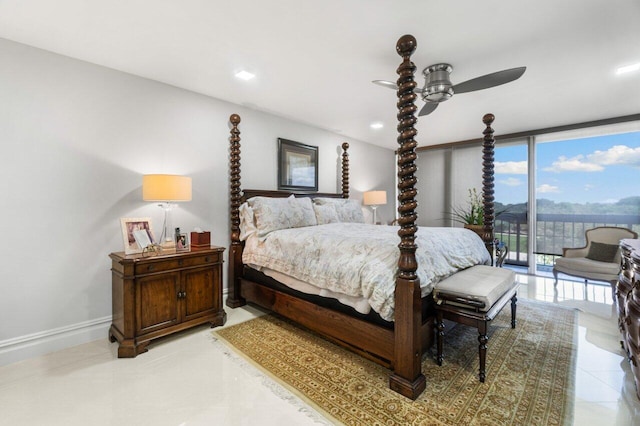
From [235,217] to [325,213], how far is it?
1.21 m

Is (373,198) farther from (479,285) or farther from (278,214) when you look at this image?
(479,285)

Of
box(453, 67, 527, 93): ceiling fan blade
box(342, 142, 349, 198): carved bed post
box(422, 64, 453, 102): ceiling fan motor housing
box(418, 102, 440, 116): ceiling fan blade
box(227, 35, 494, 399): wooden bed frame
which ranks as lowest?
box(227, 35, 494, 399): wooden bed frame

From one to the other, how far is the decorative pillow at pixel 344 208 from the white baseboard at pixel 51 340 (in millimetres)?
2829

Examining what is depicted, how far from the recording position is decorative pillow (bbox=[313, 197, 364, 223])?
A: 4.08m

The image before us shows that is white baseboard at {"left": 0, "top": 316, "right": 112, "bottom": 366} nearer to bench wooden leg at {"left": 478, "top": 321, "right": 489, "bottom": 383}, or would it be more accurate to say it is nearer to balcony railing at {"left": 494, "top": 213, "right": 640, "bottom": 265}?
bench wooden leg at {"left": 478, "top": 321, "right": 489, "bottom": 383}

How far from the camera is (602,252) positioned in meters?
3.88

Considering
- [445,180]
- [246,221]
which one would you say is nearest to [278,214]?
[246,221]

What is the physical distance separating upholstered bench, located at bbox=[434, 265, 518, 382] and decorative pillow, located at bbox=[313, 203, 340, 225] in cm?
186

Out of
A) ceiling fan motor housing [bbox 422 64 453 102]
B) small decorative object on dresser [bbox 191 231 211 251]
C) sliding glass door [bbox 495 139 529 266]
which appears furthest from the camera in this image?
sliding glass door [bbox 495 139 529 266]

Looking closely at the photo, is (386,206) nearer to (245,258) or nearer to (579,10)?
(245,258)

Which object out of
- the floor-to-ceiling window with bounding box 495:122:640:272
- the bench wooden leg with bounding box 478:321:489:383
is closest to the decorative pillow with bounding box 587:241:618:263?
the floor-to-ceiling window with bounding box 495:122:640:272

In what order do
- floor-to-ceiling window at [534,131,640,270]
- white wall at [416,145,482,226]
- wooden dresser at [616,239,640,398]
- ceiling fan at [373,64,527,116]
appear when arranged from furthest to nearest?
1. white wall at [416,145,482,226]
2. floor-to-ceiling window at [534,131,640,270]
3. ceiling fan at [373,64,527,116]
4. wooden dresser at [616,239,640,398]

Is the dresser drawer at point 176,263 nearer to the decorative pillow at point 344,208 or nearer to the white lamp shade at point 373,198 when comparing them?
the decorative pillow at point 344,208

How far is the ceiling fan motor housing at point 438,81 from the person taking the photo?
2.60 metres
